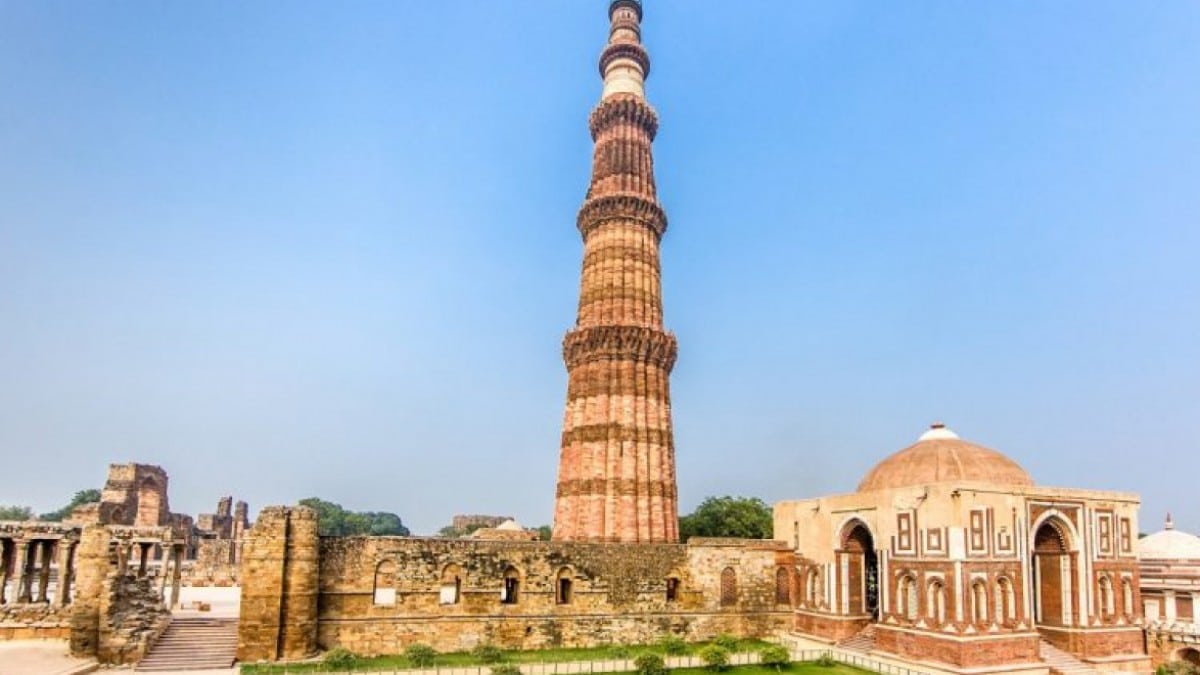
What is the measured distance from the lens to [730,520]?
1935 inches

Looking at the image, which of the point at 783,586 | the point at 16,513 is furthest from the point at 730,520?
the point at 16,513

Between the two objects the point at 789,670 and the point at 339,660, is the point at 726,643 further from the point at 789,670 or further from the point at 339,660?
the point at 339,660

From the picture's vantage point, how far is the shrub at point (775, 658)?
22703mm

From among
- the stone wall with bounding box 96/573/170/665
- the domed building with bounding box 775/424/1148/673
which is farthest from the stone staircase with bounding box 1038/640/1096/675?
the stone wall with bounding box 96/573/170/665

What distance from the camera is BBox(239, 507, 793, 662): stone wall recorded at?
70.0ft

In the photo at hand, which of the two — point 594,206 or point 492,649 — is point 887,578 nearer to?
point 492,649

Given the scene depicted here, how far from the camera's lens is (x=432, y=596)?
926 inches

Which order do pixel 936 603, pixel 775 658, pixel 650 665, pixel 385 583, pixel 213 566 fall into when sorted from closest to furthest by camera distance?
pixel 650 665 < pixel 936 603 < pixel 775 658 < pixel 385 583 < pixel 213 566

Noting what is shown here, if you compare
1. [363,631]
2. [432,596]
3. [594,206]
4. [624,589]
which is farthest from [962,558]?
[594,206]

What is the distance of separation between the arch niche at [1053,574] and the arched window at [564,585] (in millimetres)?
13518

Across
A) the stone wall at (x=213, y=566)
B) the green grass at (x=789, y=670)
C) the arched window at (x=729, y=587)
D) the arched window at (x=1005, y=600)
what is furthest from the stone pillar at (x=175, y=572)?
the arched window at (x=1005, y=600)

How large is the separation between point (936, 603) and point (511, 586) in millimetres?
12002

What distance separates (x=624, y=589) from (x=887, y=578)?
786cm

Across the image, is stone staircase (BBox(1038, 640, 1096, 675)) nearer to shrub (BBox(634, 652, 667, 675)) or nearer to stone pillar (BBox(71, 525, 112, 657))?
shrub (BBox(634, 652, 667, 675))
